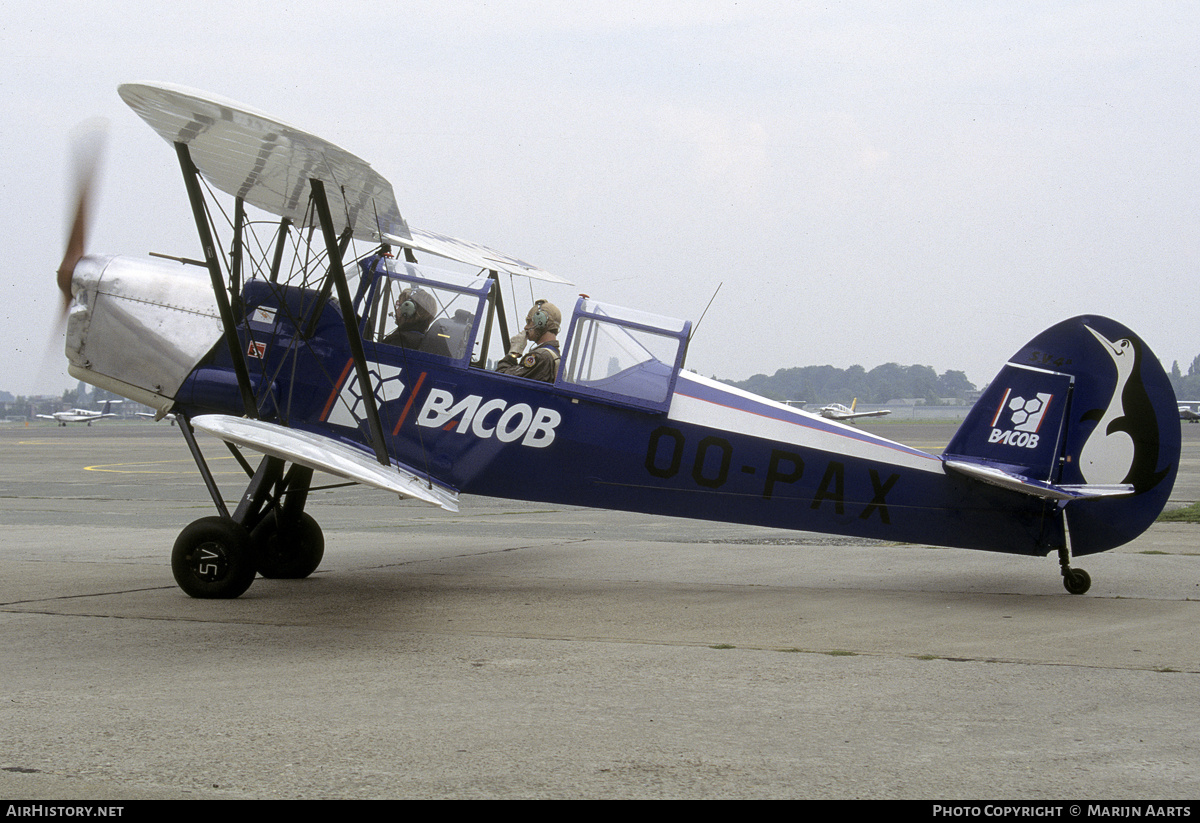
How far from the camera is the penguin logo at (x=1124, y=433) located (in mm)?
7590

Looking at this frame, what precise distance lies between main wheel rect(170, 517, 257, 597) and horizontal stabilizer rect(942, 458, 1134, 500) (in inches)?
210

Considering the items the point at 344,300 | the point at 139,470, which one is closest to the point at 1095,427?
the point at 344,300

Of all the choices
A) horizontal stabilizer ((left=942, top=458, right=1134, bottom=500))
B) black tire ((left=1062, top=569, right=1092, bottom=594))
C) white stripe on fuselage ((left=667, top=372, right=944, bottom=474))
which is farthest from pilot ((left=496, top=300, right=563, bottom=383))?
black tire ((left=1062, top=569, right=1092, bottom=594))

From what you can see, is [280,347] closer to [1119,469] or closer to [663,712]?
[663,712]

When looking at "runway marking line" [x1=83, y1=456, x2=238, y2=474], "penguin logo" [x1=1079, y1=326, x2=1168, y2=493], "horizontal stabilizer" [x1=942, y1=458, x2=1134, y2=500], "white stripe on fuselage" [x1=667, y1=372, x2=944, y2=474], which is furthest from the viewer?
"runway marking line" [x1=83, y1=456, x2=238, y2=474]

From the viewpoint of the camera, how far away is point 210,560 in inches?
296

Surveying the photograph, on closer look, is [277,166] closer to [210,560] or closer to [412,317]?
[412,317]

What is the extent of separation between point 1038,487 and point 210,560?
6010 mm

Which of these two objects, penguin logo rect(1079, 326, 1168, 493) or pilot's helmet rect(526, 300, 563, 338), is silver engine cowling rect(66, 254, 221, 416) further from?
penguin logo rect(1079, 326, 1168, 493)

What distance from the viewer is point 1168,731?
426 centimetres

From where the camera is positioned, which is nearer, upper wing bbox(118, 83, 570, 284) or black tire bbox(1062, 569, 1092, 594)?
upper wing bbox(118, 83, 570, 284)

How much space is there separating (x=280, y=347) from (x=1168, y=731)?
21.7ft

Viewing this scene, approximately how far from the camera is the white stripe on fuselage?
26.1ft

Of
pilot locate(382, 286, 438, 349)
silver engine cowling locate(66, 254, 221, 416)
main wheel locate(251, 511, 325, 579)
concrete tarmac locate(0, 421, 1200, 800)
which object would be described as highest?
pilot locate(382, 286, 438, 349)
